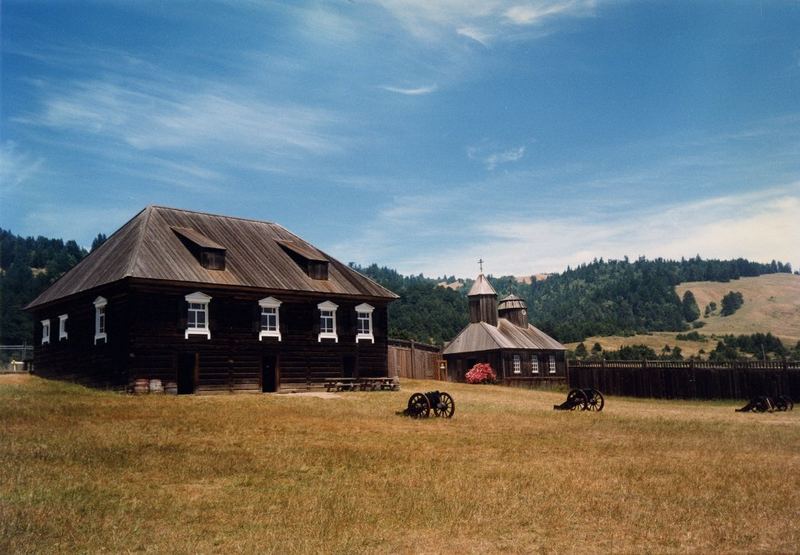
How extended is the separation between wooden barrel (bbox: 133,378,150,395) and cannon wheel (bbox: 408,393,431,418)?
1242 cm

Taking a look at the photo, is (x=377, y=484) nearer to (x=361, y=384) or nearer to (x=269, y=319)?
(x=269, y=319)

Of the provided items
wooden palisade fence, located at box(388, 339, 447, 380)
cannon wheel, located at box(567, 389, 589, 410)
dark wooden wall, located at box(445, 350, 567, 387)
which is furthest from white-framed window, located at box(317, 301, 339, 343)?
dark wooden wall, located at box(445, 350, 567, 387)

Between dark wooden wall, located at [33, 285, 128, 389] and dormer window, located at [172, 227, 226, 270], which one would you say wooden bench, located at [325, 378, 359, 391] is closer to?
dormer window, located at [172, 227, 226, 270]

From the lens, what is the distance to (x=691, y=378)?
40.3 meters

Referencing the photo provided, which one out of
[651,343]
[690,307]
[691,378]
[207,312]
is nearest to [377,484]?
[207,312]

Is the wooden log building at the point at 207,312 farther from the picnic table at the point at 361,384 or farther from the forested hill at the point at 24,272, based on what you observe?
the forested hill at the point at 24,272

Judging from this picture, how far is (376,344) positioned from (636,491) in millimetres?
26933

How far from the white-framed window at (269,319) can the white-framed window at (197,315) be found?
9.44 ft

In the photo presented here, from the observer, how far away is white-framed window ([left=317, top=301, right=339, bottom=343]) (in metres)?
36.9

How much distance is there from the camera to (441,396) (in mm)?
27266

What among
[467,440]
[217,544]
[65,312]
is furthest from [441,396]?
[65,312]

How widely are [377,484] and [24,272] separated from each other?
119908 millimetres

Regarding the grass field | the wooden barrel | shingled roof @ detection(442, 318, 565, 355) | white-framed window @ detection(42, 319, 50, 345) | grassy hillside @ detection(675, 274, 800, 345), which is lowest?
the grass field

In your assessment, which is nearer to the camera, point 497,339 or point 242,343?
point 242,343
